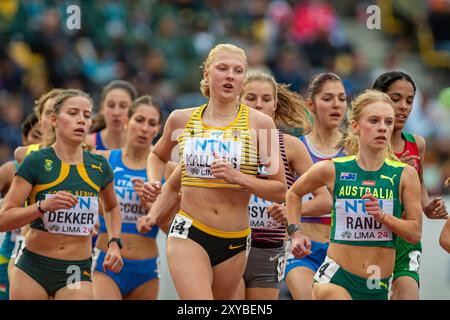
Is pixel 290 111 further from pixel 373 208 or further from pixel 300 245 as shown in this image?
pixel 373 208

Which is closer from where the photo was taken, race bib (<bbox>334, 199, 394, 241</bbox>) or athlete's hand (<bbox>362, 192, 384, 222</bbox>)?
athlete's hand (<bbox>362, 192, 384, 222</bbox>)

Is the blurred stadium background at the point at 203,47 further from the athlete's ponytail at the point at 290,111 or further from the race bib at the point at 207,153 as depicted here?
the race bib at the point at 207,153

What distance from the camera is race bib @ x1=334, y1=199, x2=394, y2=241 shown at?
6957mm

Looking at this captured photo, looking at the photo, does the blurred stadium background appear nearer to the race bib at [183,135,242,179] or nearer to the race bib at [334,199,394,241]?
the race bib at [183,135,242,179]

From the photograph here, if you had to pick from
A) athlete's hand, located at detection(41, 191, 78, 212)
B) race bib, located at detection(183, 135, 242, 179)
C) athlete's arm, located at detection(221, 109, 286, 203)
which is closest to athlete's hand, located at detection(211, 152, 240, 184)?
race bib, located at detection(183, 135, 242, 179)

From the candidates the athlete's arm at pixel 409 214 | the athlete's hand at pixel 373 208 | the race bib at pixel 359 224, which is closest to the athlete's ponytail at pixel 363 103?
the athlete's arm at pixel 409 214

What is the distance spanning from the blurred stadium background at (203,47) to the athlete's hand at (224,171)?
7500 mm

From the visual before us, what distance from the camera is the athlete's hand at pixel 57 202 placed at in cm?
733

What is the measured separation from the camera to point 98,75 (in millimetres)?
16500

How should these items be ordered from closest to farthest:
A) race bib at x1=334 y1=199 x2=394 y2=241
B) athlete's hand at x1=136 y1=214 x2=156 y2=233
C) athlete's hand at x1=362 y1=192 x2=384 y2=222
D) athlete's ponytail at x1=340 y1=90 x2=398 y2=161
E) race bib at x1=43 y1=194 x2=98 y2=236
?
athlete's hand at x1=362 y1=192 x2=384 y2=222, race bib at x1=334 y1=199 x2=394 y2=241, athlete's ponytail at x1=340 y1=90 x2=398 y2=161, athlete's hand at x1=136 y1=214 x2=156 y2=233, race bib at x1=43 y1=194 x2=98 y2=236

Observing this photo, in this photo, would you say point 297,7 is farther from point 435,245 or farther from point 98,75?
point 435,245

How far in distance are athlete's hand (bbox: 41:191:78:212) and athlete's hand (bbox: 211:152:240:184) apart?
118 centimetres

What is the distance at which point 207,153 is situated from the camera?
707 centimetres

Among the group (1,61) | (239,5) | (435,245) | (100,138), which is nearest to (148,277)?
(100,138)
